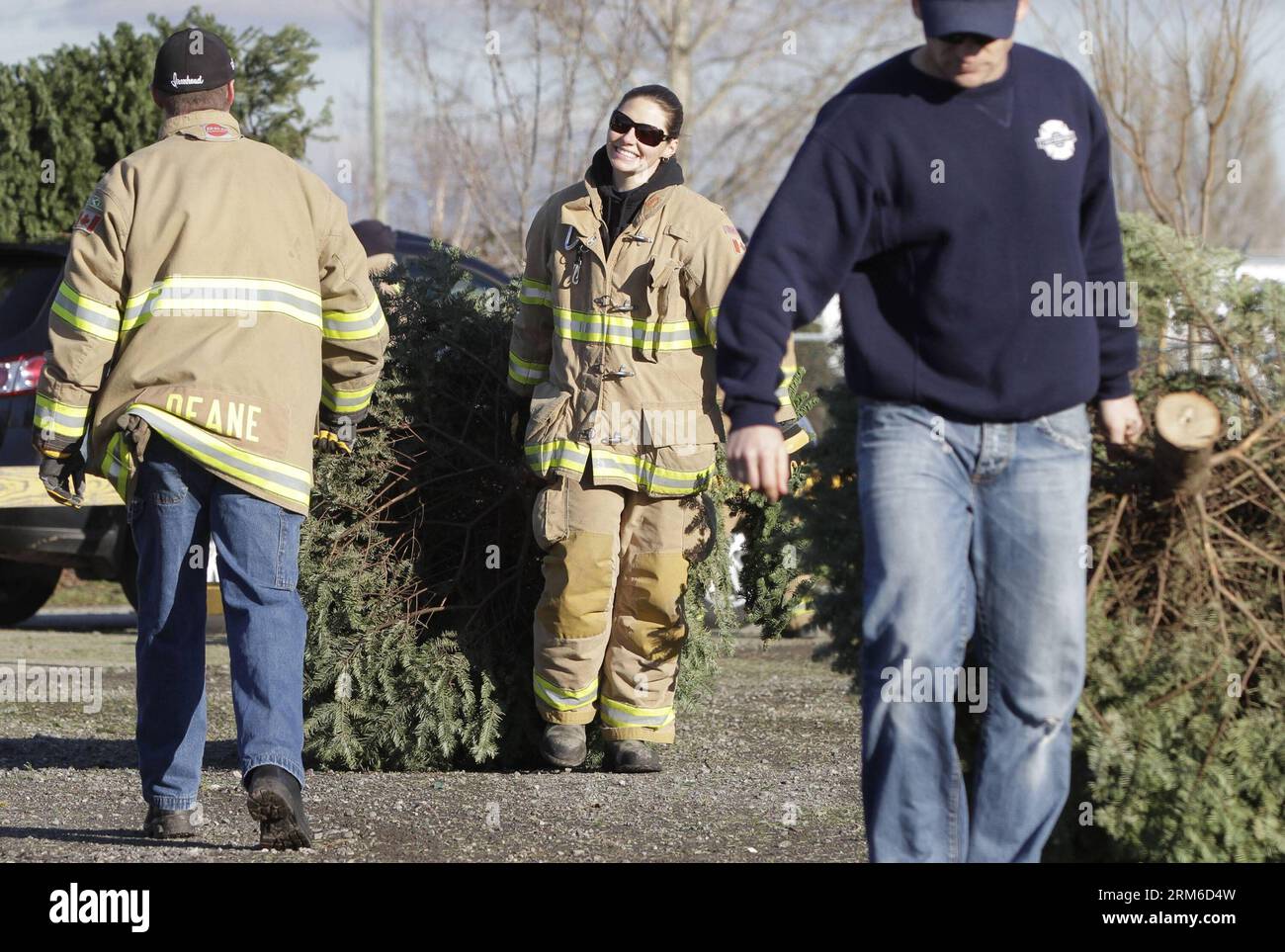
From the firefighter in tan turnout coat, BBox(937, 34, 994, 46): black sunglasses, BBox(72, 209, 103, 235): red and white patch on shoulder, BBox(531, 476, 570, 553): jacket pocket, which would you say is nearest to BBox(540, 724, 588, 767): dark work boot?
BBox(531, 476, 570, 553): jacket pocket

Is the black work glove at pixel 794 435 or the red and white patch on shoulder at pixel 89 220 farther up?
the red and white patch on shoulder at pixel 89 220

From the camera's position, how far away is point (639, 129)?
5832mm

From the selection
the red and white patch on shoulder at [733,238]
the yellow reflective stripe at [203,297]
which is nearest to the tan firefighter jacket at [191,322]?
the yellow reflective stripe at [203,297]

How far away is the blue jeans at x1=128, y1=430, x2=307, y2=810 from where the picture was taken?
4.55 m

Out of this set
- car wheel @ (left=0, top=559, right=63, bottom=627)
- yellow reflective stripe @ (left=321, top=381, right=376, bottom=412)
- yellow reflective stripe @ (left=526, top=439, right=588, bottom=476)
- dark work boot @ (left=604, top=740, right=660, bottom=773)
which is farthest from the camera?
car wheel @ (left=0, top=559, right=63, bottom=627)

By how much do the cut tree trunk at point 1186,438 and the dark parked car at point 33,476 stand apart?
19.0 feet

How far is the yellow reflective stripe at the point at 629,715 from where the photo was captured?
588 cm

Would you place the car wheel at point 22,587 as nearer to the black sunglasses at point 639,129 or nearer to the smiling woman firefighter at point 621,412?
the smiling woman firefighter at point 621,412

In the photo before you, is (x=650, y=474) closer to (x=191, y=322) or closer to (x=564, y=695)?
(x=564, y=695)

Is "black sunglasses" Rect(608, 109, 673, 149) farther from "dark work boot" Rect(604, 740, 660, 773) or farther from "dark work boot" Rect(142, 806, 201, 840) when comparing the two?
"dark work boot" Rect(142, 806, 201, 840)
